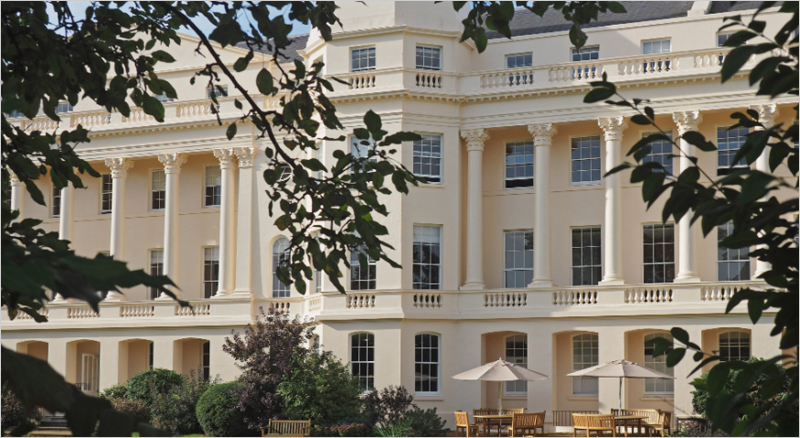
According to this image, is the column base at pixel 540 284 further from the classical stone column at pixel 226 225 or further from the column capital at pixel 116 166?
the column capital at pixel 116 166

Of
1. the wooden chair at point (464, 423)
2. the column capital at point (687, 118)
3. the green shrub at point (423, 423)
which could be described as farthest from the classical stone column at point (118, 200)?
the column capital at point (687, 118)

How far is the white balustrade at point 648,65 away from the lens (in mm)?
33312

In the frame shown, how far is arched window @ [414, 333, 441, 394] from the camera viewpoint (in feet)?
111

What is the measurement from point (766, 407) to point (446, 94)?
1239 inches

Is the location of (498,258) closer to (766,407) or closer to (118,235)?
(118,235)

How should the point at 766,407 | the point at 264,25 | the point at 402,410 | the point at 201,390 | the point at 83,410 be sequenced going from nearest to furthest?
the point at 83,410 < the point at 766,407 < the point at 264,25 < the point at 402,410 < the point at 201,390

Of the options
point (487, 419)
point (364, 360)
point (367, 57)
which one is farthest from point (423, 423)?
point (367, 57)

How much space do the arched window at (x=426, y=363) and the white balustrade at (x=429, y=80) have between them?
352 inches

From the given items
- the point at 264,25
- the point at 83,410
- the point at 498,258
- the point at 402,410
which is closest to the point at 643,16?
the point at 498,258

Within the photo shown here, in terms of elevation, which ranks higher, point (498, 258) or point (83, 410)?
point (498, 258)

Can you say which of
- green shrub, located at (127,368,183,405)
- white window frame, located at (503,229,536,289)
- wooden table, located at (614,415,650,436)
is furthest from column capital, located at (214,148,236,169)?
wooden table, located at (614,415,650,436)

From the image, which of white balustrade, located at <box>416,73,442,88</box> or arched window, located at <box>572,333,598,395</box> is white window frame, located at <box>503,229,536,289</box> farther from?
white balustrade, located at <box>416,73,442,88</box>

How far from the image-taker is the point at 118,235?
1596 inches

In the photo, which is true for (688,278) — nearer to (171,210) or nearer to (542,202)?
(542,202)
